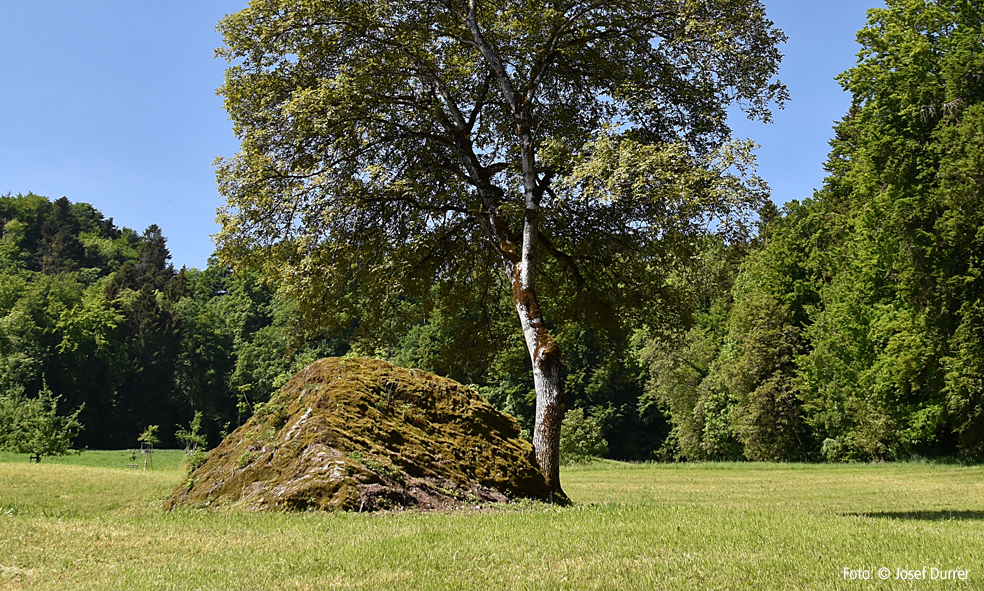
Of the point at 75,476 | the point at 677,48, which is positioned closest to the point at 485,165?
the point at 677,48

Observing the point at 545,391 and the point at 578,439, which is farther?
the point at 578,439

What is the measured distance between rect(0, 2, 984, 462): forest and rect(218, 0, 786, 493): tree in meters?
1.03

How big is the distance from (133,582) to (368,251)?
1223 centimetres

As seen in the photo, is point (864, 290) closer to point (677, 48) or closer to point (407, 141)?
point (677, 48)

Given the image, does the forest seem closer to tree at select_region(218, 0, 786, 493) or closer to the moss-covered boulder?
tree at select_region(218, 0, 786, 493)

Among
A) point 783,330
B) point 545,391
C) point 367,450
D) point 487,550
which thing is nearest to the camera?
point 487,550

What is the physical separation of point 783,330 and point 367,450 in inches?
1522

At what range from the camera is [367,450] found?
32.7ft

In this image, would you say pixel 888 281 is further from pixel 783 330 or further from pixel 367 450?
pixel 367 450

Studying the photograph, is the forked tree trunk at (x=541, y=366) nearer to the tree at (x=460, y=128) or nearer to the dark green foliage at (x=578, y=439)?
the tree at (x=460, y=128)

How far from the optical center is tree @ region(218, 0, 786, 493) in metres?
14.7

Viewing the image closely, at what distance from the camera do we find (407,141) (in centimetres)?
1638

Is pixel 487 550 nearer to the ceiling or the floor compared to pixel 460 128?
nearer to the floor

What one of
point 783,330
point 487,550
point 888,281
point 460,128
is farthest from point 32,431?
point 783,330
